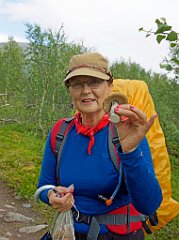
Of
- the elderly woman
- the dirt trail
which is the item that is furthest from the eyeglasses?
the dirt trail

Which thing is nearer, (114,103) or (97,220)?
(114,103)

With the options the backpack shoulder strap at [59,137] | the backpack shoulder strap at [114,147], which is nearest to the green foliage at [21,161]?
the backpack shoulder strap at [59,137]

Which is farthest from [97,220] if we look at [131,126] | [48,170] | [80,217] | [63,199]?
[131,126]

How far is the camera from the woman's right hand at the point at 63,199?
2.20 metres

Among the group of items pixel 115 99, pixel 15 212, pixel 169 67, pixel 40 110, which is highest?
pixel 169 67

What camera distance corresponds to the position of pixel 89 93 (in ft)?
7.64

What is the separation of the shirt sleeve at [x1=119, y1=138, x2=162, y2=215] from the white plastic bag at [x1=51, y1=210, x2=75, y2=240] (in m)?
0.37

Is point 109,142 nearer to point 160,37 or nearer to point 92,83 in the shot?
point 92,83

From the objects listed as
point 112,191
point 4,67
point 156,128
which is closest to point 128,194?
point 112,191

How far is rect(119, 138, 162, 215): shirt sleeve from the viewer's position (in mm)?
1953

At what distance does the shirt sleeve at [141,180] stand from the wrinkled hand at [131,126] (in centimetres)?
4

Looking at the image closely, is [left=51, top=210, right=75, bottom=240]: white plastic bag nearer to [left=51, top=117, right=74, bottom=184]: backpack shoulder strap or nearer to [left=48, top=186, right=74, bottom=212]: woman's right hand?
[left=48, top=186, right=74, bottom=212]: woman's right hand

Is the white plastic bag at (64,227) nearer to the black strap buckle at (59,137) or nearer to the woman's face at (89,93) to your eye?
the black strap buckle at (59,137)

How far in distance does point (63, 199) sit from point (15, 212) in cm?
431
